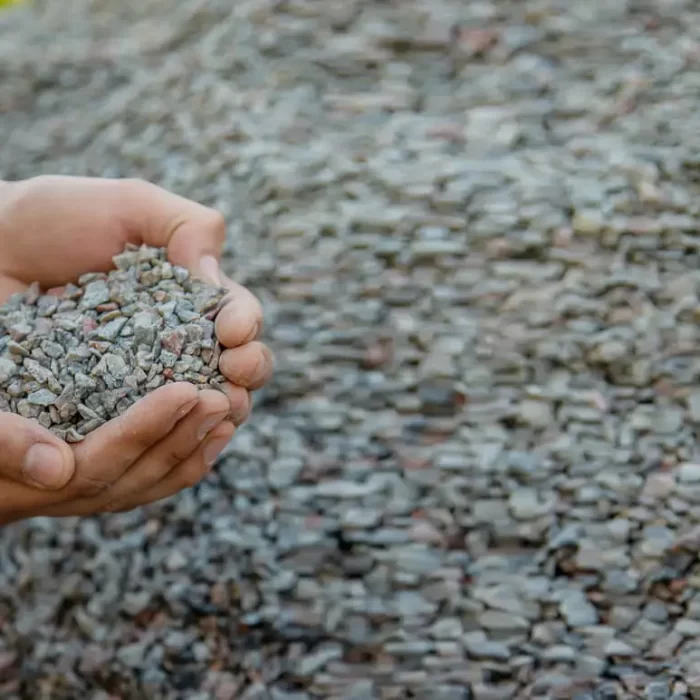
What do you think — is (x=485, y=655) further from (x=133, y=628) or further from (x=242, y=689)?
(x=133, y=628)

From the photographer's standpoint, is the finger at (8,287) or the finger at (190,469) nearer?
the finger at (190,469)

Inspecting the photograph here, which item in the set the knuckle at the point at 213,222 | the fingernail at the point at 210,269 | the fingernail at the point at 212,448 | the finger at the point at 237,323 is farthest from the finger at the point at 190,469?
the knuckle at the point at 213,222

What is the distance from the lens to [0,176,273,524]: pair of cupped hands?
4.38 feet

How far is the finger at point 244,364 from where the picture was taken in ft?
4.58

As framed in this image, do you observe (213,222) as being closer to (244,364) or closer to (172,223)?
(172,223)

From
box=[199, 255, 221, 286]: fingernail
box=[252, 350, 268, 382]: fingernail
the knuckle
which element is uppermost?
the knuckle

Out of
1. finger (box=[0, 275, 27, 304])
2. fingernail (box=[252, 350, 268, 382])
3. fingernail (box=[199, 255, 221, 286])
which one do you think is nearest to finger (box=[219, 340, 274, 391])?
fingernail (box=[252, 350, 268, 382])

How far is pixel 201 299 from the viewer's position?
4.83ft

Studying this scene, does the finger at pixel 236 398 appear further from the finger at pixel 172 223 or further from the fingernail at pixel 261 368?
the finger at pixel 172 223

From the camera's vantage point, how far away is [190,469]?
1.47 meters

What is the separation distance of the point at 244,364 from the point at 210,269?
0.77ft

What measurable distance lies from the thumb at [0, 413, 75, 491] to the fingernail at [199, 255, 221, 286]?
1.16 ft

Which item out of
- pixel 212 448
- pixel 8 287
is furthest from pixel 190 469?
pixel 8 287

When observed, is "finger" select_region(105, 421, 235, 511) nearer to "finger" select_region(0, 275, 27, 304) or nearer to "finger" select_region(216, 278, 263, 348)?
"finger" select_region(216, 278, 263, 348)
